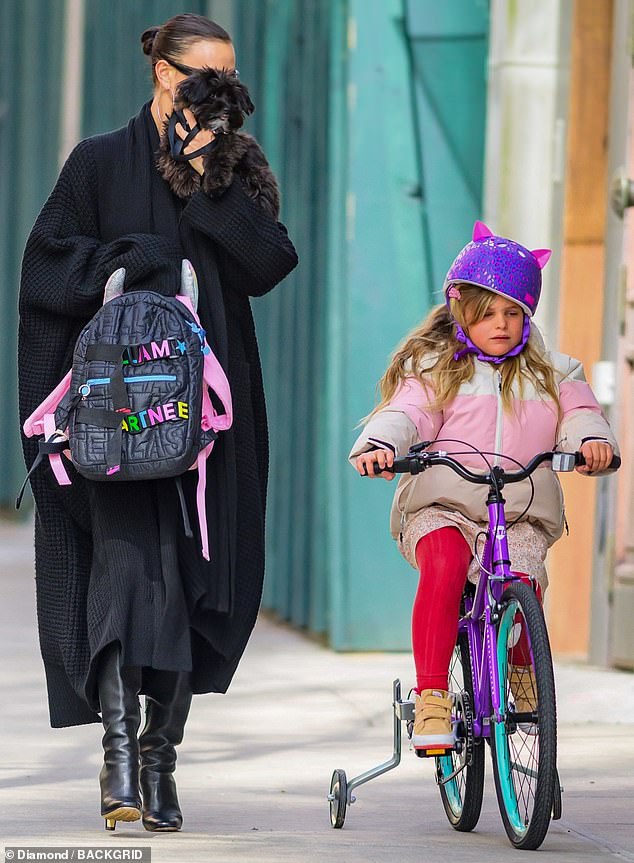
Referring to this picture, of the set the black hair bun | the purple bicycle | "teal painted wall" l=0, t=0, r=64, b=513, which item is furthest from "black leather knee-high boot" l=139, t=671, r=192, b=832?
"teal painted wall" l=0, t=0, r=64, b=513

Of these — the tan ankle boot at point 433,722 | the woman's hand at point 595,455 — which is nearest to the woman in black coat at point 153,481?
the tan ankle boot at point 433,722

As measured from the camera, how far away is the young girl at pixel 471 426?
15.0 ft

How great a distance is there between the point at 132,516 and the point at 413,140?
14.0 ft

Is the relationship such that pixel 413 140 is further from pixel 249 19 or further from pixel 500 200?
pixel 249 19

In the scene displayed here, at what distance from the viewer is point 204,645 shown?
4715 millimetres

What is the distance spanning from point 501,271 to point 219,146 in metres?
0.75

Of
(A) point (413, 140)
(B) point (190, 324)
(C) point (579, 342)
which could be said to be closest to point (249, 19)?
(A) point (413, 140)

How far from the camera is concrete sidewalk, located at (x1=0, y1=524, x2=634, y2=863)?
448cm

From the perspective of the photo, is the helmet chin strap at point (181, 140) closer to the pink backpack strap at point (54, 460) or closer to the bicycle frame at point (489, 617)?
the pink backpack strap at point (54, 460)

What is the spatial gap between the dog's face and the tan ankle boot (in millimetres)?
1444

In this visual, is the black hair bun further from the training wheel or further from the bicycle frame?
the training wheel

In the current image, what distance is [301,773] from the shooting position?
19.0 ft

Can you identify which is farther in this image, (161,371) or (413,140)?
(413,140)

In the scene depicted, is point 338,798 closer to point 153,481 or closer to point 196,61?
point 153,481
